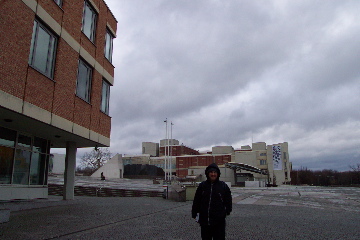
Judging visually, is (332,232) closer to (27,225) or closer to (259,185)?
(27,225)

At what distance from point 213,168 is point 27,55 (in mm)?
8380

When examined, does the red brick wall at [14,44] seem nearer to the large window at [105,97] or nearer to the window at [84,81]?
the window at [84,81]

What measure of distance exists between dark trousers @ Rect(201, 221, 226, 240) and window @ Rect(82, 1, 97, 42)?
12.7m

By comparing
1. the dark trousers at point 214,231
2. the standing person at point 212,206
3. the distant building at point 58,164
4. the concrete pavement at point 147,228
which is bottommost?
the concrete pavement at point 147,228

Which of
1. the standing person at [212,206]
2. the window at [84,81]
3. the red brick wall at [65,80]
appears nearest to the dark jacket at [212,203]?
the standing person at [212,206]

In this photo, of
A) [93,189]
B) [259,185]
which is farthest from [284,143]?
[93,189]

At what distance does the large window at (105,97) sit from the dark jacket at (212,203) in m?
12.5

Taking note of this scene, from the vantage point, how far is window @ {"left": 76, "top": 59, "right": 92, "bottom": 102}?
45.6ft

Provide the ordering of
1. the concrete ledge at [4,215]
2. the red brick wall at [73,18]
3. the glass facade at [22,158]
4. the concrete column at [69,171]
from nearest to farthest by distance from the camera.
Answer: the concrete ledge at [4,215] < the glass facade at [22,158] < the red brick wall at [73,18] < the concrete column at [69,171]

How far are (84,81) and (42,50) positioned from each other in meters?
3.36

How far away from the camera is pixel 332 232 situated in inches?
316

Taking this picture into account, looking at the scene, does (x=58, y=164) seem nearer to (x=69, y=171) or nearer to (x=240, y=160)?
(x=240, y=160)

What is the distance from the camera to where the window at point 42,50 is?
10.7m

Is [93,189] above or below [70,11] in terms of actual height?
below
